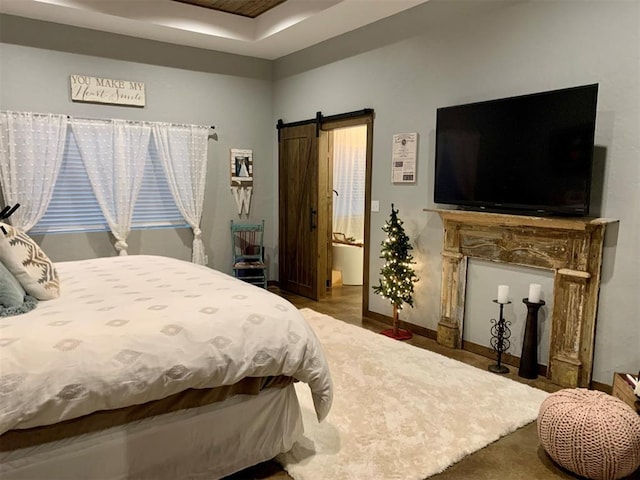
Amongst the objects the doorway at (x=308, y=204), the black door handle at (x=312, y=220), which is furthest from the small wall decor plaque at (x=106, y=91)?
the black door handle at (x=312, y=220)

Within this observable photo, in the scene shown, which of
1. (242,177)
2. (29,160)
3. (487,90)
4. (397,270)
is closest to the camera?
(487,90)

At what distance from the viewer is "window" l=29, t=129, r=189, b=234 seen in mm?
4684

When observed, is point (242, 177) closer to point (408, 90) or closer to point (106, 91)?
point (106, 91)

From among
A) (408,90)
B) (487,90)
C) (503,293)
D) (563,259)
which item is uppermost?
(408,90)

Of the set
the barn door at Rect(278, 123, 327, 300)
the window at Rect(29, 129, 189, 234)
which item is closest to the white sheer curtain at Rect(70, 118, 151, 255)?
the window at Rect(29, 129, 189, 234)

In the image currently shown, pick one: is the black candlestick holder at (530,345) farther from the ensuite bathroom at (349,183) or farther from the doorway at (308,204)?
the ensuite bathroom at (349,183)

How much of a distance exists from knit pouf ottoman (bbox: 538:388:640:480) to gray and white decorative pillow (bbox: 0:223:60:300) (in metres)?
2.57

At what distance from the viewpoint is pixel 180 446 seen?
200 cm

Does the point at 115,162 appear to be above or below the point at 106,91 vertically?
below

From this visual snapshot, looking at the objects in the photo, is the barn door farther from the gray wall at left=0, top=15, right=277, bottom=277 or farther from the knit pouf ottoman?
the knit pouf ottoman

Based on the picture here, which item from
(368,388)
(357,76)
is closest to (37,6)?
(357,76)

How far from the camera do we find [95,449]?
1.79 m

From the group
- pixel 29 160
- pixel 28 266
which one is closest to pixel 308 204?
pixel 29 160

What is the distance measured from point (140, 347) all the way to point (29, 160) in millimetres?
3550
